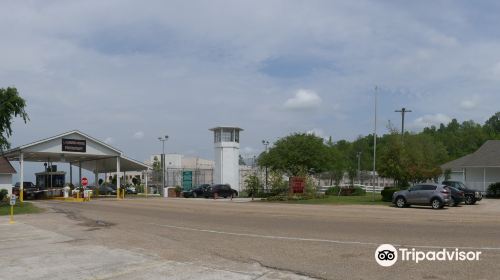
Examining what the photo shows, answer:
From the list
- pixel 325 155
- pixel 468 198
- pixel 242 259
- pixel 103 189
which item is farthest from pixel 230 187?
pixel 242 259

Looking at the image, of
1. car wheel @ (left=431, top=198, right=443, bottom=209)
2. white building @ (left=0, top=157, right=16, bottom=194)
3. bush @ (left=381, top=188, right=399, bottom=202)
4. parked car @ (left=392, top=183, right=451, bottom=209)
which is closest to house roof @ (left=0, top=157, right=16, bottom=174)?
white building @ (left=0, top=157, right=16, bottom=194)

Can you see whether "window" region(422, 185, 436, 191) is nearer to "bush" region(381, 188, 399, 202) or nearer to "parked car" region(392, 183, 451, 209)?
"parked car" region(392, 183, 451, 209)

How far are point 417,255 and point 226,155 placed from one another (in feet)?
151

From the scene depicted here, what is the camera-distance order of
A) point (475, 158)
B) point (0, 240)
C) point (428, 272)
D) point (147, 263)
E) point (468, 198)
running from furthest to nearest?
point (475, 158)
point (468, 198)
point (0, 240)
point (147, 263)
point (428, 272)

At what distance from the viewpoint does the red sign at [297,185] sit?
4441 cm

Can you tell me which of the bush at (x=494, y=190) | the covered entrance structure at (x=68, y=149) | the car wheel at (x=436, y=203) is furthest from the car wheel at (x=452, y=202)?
the covered entrance structure at (x=68, y=149)

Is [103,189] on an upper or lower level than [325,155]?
lower

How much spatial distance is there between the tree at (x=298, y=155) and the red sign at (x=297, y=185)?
402 inches

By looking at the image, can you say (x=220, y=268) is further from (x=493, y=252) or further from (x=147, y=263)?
(x=493, y=252)

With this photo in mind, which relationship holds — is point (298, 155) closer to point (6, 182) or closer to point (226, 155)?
point (226, 155)

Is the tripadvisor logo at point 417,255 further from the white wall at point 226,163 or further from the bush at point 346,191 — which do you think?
the white wall at point 226,163

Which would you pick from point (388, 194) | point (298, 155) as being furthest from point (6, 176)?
point (388, 194)

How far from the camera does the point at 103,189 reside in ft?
205

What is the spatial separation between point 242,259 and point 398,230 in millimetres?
6988
